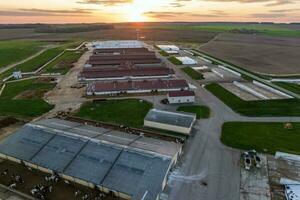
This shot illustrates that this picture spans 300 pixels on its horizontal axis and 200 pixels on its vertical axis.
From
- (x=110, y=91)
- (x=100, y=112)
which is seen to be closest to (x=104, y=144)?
(x=100, y=112)

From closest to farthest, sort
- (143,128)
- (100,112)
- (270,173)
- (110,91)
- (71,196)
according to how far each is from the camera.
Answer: (71,196), (270,173), (143,128), (100,112), (110,91)

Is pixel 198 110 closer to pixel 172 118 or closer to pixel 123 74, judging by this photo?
pixel 172 118

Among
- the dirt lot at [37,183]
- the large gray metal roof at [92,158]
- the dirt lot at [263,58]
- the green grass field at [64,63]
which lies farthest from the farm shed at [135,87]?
the dirt lot at [263,58]

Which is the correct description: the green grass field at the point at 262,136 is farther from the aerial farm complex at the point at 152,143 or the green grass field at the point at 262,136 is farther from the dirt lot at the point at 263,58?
the dirt lot at the point at 263,58

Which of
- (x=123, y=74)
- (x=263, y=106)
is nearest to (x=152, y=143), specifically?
(x=263, y=106)

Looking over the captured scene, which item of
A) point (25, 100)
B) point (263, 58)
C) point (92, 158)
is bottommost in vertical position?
point (25, 100)

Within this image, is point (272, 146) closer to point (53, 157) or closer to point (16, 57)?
point (53, 157)

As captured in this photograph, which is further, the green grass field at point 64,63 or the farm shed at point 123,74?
the green grass field at point 64,63
